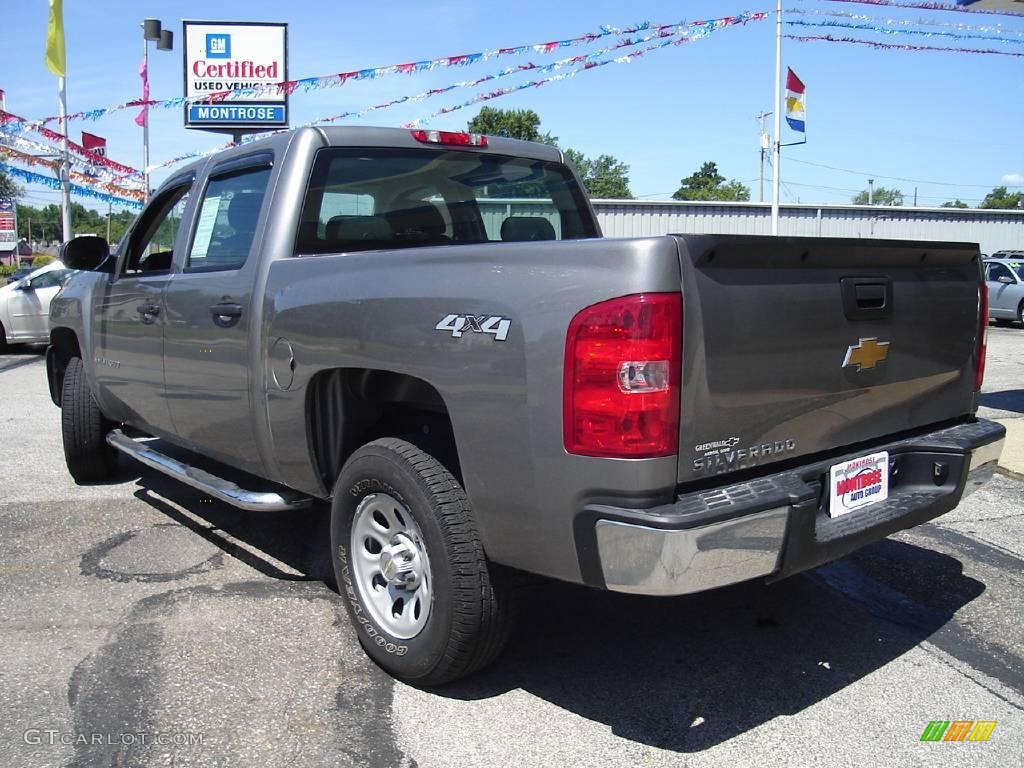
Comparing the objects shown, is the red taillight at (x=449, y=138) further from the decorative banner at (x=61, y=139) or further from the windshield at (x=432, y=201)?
the decorative banner at (x=61, y=139)

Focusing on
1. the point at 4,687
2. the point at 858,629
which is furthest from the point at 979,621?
the point at 4,687

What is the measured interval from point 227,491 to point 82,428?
2374 mm

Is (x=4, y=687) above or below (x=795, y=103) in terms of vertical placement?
below

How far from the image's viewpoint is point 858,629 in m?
3.73

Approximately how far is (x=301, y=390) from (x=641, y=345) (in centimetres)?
154

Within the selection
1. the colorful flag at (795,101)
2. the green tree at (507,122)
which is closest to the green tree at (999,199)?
the green tree at (507,122)

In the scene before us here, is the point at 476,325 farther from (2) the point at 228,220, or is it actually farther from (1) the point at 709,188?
(1) the point at 709,188

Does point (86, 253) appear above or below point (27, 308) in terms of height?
above

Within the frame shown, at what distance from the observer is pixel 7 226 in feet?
103

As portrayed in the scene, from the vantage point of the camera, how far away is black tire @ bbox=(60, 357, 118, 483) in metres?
5.72

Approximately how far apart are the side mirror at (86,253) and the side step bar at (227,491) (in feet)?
3.71

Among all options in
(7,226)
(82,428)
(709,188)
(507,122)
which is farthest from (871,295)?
(709,188)

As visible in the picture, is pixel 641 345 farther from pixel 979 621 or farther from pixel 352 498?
pixel 979 621

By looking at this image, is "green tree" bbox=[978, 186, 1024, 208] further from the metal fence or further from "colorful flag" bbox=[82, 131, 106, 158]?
"colorful flag" bbox=[82, 131, 106, 158]
